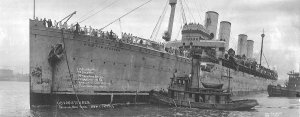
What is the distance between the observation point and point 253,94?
53.4 metres

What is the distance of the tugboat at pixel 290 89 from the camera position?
53.4 m

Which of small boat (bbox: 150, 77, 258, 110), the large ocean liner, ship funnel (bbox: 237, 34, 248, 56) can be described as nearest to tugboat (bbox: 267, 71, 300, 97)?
ship funnel (bbox: 237, 34, 248, 56)

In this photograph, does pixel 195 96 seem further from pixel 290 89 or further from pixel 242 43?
pixel 242 43

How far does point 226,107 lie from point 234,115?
273cm

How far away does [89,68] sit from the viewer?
2255 cm

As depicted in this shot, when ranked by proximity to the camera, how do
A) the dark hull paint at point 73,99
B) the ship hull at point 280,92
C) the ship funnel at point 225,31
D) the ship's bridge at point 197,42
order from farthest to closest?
the ship funnel at point 225,31 < the ship hull at point 280,92 < the ship's bridge at point 197,42 < the dark hull paint at point 73,99

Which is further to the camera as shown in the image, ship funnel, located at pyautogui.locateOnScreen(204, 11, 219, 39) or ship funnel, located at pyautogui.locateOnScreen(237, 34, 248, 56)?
ship funnel, located at pyautogui.locateOnScreen(237, 34, 248, 56)

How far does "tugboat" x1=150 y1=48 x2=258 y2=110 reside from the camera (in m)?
25.2

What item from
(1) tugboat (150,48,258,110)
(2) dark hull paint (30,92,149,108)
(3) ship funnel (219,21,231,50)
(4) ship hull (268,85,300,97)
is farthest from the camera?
(3) ship funnel (219,21,231,50)

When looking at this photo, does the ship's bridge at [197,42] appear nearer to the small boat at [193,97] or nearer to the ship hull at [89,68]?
the ship hull at [89,68]

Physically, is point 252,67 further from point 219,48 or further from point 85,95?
point 85,95

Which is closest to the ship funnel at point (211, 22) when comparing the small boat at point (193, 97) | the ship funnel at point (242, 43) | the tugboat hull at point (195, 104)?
the ship funnel at point (242, 43)

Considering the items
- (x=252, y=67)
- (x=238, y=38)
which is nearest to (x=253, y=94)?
(x=252, y=67)

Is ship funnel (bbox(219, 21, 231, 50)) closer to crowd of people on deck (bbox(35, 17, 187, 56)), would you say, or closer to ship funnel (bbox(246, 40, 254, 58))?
ship funnel (bbox(246, 40, 254, 58))
